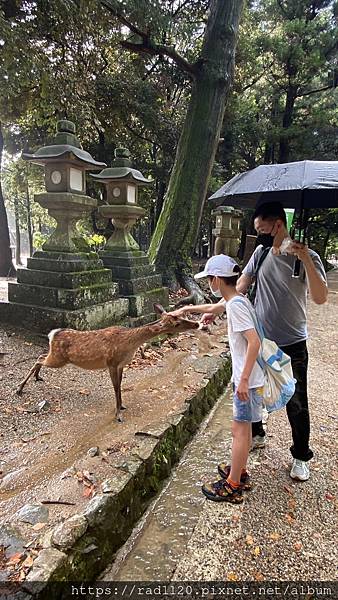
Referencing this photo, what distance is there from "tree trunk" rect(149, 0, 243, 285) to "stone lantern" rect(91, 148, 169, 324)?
72.1 inches

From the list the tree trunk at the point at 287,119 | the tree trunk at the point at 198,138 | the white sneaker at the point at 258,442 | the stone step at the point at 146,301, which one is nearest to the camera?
the white sneaker at the point at 258,442

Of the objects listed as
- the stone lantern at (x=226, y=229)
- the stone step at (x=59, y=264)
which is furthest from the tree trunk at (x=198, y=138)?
the stone step at (x=59, y=264)

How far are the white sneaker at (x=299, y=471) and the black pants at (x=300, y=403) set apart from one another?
64mm

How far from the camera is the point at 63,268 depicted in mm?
4664

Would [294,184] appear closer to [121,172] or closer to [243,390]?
[243,390]

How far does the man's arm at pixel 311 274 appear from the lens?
219cm

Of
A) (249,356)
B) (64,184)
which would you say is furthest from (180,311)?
(64,184)

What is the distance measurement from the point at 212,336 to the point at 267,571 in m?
4.05

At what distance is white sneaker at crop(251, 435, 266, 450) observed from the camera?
3.05m

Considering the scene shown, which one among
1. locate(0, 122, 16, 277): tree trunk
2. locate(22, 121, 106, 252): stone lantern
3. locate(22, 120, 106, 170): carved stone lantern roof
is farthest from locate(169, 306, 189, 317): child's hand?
locate(0, 122, 16, 277): tree trunk

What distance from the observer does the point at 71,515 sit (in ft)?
6.35

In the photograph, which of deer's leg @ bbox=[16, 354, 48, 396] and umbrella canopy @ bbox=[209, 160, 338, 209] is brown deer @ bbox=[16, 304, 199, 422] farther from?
umbrella canopy @ bbox=[209, 160, 338, 209]

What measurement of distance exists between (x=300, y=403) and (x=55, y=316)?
2.96 metres

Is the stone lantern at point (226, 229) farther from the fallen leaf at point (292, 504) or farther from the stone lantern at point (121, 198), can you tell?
the fallen leaf at point (292, 504)
